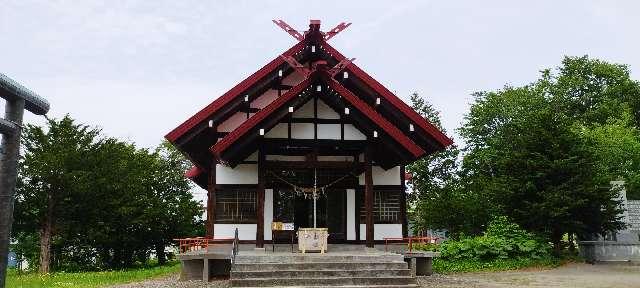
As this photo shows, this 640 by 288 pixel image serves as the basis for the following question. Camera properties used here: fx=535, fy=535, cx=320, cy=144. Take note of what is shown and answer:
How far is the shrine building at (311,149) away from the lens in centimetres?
1477

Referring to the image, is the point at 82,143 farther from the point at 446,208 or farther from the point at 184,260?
the point at 446,208

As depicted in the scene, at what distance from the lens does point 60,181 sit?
950 inches

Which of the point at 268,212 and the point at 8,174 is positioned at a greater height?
the point at 8,174

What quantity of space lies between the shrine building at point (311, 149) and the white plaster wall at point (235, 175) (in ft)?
0.10

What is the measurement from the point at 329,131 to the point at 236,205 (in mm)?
3830

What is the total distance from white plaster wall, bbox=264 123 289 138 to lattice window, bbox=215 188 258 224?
92.6 inches

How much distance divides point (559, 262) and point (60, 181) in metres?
21.1

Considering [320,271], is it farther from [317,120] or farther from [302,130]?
[317,120]

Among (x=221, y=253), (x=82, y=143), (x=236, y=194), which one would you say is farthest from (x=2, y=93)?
(x=82, y=143)

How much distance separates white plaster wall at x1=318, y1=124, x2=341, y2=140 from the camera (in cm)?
1524

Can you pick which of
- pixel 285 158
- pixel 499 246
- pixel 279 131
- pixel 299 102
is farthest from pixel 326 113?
pixel 499 246

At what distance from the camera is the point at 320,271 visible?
40.3 feet

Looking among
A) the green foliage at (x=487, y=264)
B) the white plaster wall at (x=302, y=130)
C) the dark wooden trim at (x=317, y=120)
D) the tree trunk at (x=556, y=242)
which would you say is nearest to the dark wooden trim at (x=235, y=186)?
the white plaster wall at (x=302, y=130)

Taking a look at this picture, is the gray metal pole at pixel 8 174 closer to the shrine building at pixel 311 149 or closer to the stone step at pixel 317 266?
the stone step at pixel 317 266
